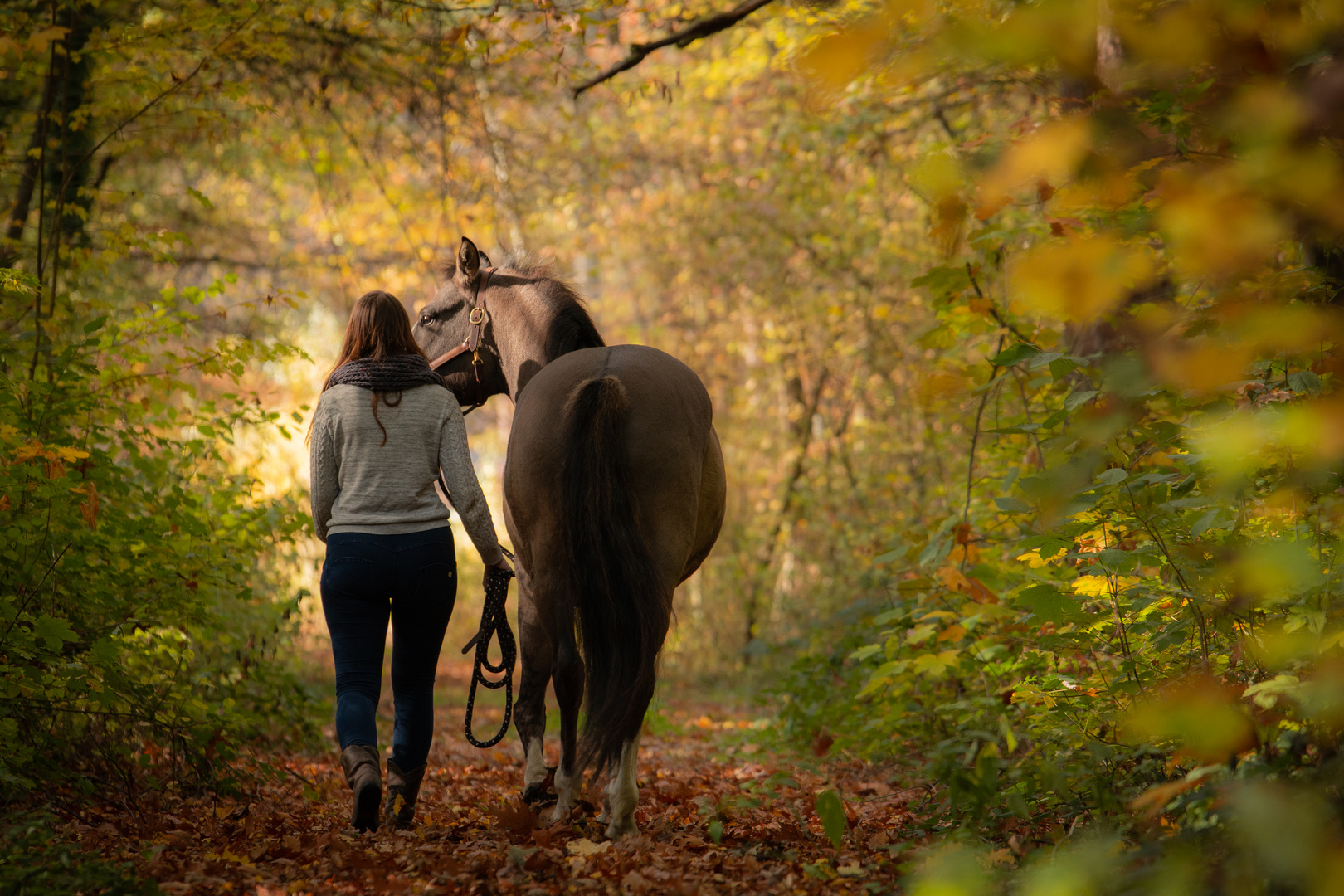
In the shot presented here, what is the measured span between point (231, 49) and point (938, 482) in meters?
6.60

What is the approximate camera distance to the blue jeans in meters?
3.57

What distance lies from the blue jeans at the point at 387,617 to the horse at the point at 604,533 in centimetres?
37

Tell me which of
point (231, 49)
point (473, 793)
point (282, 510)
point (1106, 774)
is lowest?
point (473, 793)

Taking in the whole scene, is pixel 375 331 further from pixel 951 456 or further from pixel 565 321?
pixel 951 456

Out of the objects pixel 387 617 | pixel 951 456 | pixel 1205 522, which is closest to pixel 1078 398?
pixel 1205 522

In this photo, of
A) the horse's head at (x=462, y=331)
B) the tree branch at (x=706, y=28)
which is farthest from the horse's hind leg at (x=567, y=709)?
the tree branch at (x=706, y=28)

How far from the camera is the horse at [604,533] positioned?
3.36 meters

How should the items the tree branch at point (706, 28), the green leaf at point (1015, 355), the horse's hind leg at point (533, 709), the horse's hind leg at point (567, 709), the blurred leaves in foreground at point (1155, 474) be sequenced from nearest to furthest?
the blurred leaves in foreground at point (1155, 474), the tree branch at point (706, 28), the green leaf at point (1015, 355), the horse's hind leg at point (567, 709), the horse's hind leg at point (533, 709)

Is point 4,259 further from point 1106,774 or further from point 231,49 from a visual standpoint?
point 1106,774

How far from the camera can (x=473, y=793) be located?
16.5 feet

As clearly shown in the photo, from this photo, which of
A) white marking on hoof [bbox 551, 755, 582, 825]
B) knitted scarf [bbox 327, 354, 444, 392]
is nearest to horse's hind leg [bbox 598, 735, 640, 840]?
white marking on hoof [bbox 551, 755, 582, 825]

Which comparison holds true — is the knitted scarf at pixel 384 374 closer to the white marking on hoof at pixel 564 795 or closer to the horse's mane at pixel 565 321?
the horse's mane at pixel 565 321

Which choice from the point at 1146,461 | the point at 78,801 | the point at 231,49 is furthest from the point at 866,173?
the point at 78,801

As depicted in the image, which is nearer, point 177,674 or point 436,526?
point 436,526
